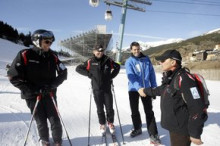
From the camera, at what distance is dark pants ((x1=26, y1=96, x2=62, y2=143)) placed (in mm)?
3209

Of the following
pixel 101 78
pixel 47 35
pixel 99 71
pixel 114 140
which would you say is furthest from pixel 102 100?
pixel 47 35

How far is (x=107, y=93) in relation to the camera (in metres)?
4.25

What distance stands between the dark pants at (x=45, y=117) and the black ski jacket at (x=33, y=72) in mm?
185

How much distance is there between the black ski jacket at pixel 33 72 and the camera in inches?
116

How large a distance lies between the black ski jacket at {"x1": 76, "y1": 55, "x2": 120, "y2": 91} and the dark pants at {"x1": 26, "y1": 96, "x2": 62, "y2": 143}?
1193 millimetres

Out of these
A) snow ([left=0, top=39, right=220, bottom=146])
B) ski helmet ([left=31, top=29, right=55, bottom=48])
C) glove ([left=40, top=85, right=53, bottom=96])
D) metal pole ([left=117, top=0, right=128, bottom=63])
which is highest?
metal pole ([left=117, top=0, right=128, bottom=63])

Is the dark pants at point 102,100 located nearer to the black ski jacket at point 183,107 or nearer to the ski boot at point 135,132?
the ski boot at point 135,132

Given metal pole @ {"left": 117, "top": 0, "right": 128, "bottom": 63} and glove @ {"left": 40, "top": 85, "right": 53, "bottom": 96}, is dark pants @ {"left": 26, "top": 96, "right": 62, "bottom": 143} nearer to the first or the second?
glove @ {"left": 40, "top": 85, "right": 53, "bottom": 96}

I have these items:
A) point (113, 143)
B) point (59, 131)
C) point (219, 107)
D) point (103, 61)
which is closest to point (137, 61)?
point (103, 61)

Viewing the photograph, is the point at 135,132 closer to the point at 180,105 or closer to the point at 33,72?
the point at 180,105

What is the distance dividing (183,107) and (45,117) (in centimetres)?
222

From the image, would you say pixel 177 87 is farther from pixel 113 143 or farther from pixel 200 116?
pixel 113 143

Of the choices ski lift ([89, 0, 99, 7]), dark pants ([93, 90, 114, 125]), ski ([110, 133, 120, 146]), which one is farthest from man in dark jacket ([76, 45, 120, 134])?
ski lift ([89, 0, 99, 7])

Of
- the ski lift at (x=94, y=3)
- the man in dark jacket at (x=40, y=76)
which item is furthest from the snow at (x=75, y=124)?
the ski lift at (x=94, y=3)
